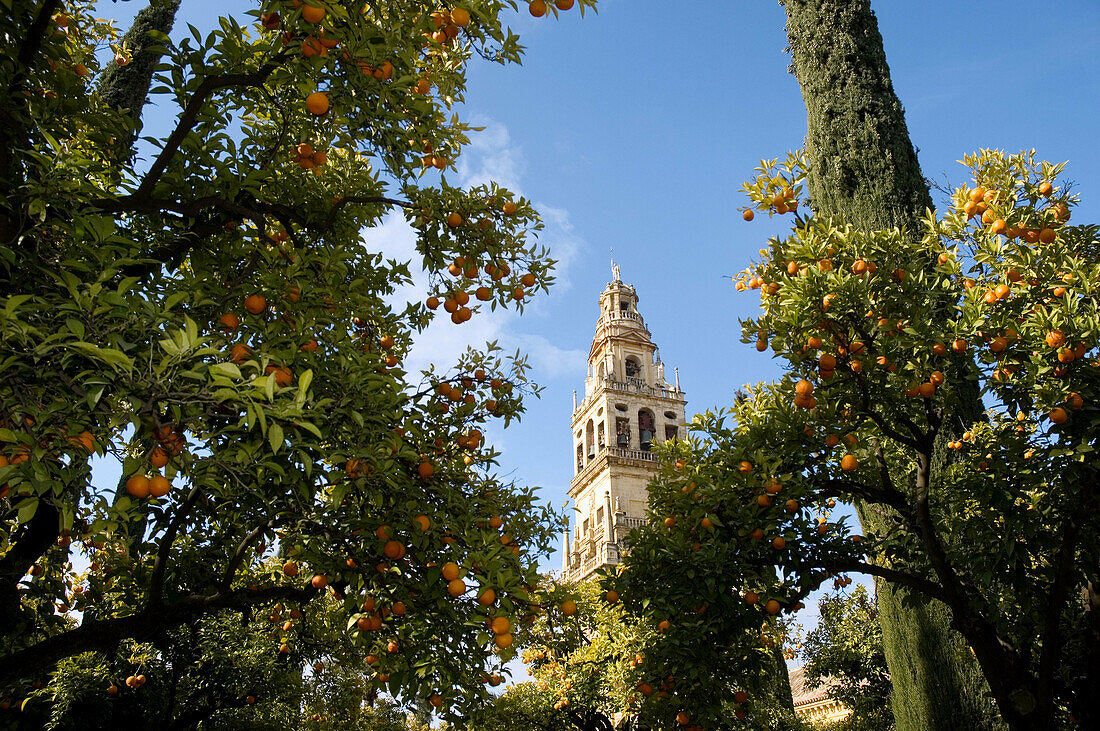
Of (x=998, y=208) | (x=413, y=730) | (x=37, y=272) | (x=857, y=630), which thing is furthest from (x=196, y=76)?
(x=413, y=730)

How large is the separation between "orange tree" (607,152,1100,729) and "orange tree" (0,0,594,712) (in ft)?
6.46

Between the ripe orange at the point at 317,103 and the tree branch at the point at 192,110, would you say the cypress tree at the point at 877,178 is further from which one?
the tree branch at the point at 192,110

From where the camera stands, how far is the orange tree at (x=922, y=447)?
5.73m

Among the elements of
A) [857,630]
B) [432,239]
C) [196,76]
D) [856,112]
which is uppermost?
[856,112]

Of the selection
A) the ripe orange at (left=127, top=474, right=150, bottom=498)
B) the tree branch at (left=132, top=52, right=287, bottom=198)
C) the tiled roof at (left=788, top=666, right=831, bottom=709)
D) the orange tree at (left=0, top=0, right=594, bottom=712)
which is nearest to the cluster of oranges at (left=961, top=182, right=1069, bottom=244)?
the orange tree at (left=0, top=0, right=594, bottom=712)

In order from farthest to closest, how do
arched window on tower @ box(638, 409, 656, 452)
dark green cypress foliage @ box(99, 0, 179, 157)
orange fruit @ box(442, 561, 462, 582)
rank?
arched window on tower @ box(638, 409, 656, 452) → dark green cypress foliage @ box(99, 0, 179, 157) → orange fruit @ box(442, 561, 462, 582)

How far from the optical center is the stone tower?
38406 mm

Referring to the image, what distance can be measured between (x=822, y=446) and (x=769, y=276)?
1.79 m

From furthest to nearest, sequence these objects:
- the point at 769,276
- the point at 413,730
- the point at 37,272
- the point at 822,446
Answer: the point at 413,730, the point at 769,276, the point at 822,446, the point at 37,272

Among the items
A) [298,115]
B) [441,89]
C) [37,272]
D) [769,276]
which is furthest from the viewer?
[769,276]

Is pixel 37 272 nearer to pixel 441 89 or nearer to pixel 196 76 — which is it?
pixel 196 76

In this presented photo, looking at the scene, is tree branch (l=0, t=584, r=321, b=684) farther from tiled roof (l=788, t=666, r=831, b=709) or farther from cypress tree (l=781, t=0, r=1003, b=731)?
tiled roof (l=788, t=666, r=831, b=709)

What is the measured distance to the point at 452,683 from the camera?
4.86 meters

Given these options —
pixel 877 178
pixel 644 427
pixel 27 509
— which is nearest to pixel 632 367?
pixel 644 427
